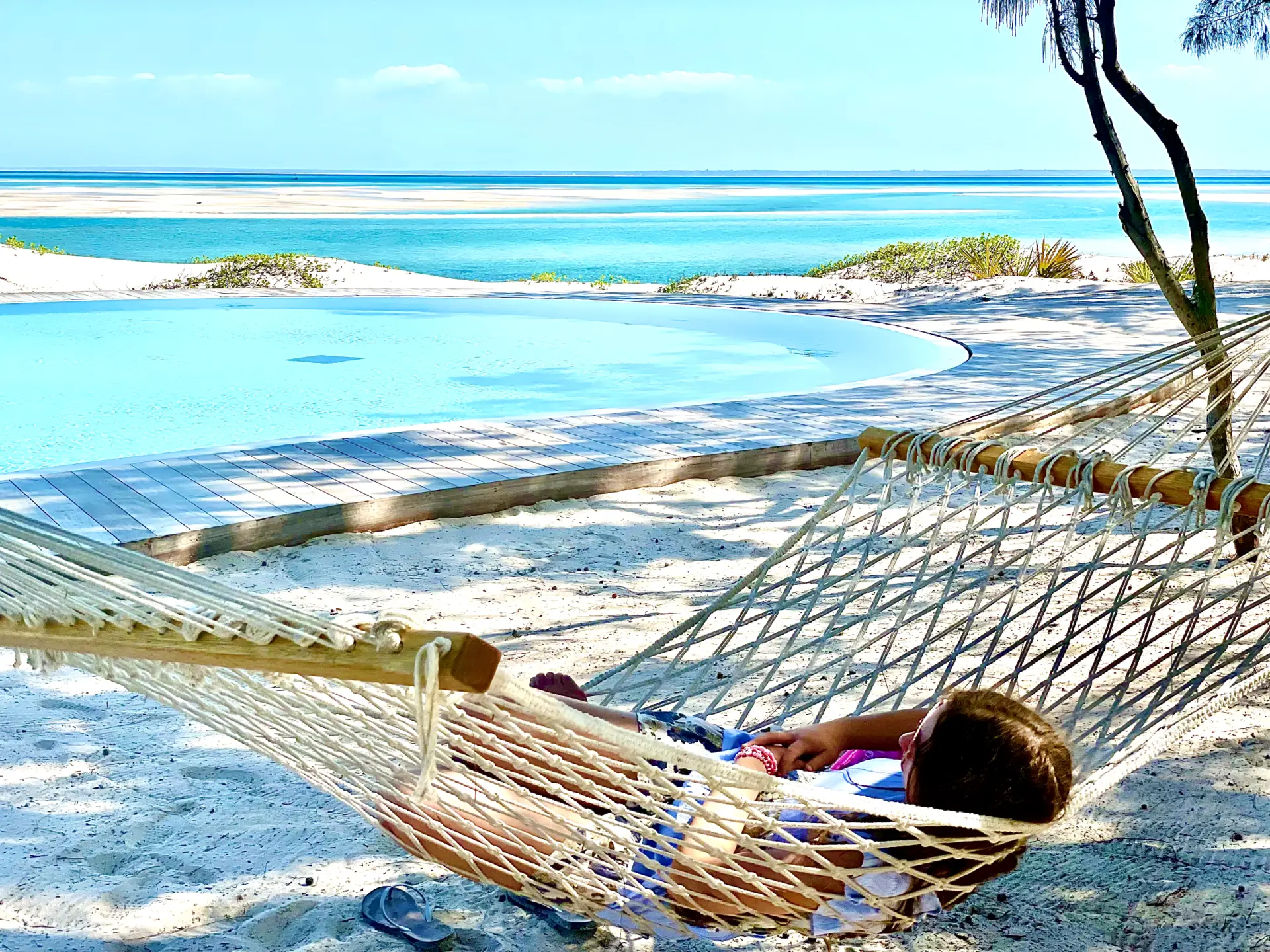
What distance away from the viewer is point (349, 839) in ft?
5.65

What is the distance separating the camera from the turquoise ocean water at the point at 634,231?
22.7 meters

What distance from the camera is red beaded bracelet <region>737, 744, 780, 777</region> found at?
1.49m

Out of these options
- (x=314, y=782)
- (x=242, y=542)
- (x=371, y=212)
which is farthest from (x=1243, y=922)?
(x=371, y=212)

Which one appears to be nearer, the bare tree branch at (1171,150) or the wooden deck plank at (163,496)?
the wooden deck plank at (163,496)

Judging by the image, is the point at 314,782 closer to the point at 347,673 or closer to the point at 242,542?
the point at 347,673

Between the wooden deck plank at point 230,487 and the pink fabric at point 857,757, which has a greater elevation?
the wooden deck plank at point 230,487

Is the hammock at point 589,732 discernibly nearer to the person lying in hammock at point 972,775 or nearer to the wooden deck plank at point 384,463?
the person lying in hammock at point 972,775

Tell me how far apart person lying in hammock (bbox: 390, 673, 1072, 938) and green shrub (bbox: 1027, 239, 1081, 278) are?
10238mm

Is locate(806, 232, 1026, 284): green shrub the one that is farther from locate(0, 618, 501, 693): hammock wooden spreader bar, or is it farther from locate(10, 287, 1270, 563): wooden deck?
locate(0, 618, 501, 693): hammock wooden spreader bar

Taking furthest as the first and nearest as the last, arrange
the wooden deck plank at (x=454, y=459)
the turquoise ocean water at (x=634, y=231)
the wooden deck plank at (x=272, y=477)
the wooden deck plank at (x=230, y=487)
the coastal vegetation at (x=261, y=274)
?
the turquoise ocean water at (x=634, y=231) < the coastal vegetation at (x=261, y=274) < the wooden deck plank at (x=454, y=459) < the wooden deck plank at (x=272, y=477) < the wooden deck plank at (x=230, y=487)

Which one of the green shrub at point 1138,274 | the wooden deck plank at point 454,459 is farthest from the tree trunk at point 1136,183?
the green shrub at point 1138,274

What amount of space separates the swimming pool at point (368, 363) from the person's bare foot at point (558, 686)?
106 inches

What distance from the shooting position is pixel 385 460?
12.0ft

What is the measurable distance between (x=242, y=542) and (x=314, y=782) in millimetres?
1732
